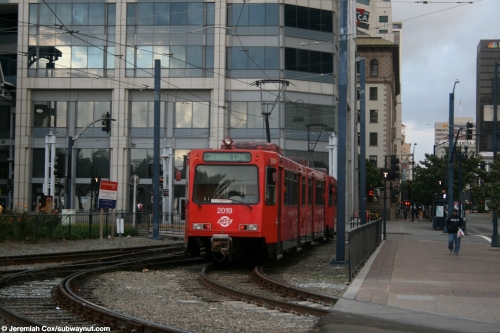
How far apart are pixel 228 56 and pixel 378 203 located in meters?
45.8

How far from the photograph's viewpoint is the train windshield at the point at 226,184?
62.8 feet

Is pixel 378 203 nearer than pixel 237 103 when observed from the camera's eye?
No

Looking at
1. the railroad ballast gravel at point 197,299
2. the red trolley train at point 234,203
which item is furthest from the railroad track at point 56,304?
the red trolley train at point 234,203

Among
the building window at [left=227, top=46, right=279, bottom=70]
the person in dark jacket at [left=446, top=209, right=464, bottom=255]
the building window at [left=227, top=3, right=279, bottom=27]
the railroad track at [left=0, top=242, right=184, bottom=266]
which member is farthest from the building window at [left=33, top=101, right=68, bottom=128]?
the person in dark jacket at [left=446, top=209, right=464, bottom=255]

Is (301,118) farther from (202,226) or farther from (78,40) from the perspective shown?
(202,226)

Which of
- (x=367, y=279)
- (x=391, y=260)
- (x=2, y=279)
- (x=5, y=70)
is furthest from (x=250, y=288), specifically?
(x=5, y=70)

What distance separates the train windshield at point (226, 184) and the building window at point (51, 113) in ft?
140

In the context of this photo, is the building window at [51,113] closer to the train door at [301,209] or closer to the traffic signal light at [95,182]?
the traffic signal light at [95,182]

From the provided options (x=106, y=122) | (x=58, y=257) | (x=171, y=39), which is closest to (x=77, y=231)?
(x=106, y=122)

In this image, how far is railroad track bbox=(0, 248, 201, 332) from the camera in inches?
404

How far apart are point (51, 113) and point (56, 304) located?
162 ft

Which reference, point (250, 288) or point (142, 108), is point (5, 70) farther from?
point (250, 288)

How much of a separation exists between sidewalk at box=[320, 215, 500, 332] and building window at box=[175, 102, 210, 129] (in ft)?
120

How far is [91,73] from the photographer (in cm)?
5847
